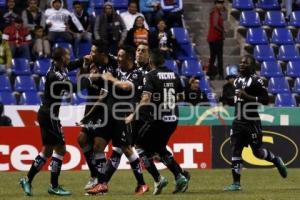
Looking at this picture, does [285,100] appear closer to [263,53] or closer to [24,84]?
[263,53]

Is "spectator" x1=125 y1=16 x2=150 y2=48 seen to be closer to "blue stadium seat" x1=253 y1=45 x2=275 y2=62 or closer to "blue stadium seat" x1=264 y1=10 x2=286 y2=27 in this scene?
"blue stadium seat" x1=253 y1=45 x2=275 y2=62

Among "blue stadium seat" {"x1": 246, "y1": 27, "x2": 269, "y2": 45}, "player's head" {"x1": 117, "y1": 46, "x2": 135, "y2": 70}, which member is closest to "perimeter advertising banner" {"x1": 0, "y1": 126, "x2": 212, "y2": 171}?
"player's head" {"x1": 117, "y1": 46, "x2": 135, "y2": 70}

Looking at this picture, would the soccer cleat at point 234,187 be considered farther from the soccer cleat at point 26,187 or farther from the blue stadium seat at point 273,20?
the blue stadium seat at point 273,20

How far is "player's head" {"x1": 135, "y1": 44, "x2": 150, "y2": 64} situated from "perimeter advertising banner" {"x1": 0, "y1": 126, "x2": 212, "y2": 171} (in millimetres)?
6087

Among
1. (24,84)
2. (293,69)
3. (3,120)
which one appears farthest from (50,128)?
(293,69)

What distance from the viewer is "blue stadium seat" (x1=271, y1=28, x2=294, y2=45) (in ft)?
96.3

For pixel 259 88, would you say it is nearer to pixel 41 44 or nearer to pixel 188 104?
pixel 188 104

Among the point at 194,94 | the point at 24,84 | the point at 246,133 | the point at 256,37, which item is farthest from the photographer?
the point at 256,37

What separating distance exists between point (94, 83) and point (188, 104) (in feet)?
29.0

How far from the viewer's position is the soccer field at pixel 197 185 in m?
15.7

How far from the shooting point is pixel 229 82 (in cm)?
2491

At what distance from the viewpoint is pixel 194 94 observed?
81.9ft

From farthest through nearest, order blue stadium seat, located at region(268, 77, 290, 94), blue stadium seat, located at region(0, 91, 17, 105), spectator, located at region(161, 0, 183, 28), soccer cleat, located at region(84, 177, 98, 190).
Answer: spectator, located at region(161, 0, 183, 28) < blue stadium seat, located at region(268, 77, 290, 94) < blue stadium seat, located at region(0, 91, 17, 105) < soccer cleat, located at region(84, 177, 98, 190)

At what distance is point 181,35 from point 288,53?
316cm
